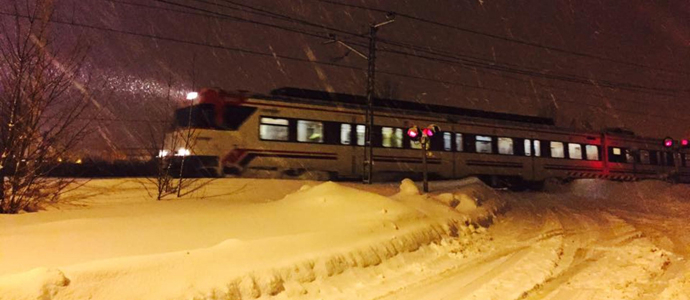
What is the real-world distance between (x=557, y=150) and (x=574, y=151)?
1.46 m

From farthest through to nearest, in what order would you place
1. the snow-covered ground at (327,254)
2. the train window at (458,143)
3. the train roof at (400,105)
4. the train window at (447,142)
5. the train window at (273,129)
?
the train window at (458,143) → the train window at (447,142) → the train roof at (400,105) → the train window at (273,129) → the snow-covered ground at (327,254)

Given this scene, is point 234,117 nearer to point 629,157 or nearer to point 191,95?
point 191,95

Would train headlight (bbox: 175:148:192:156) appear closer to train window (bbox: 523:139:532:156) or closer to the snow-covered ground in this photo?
the snow-covered ground

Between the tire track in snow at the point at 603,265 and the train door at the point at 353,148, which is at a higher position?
the train door at the point at 353,148

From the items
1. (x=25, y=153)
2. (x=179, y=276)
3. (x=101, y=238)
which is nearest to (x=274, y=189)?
(x=25, y=153)

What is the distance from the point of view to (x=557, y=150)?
26266 millimetres

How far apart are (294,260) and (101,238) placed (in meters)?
2.52

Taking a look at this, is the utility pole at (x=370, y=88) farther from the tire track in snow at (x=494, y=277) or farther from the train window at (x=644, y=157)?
the train window at (x=644, y=157)

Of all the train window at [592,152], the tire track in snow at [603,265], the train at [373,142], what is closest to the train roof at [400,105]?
Answer: the train at [373,142]

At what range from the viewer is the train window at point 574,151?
26.8 metres

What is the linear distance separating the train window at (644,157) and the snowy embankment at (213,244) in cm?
2520

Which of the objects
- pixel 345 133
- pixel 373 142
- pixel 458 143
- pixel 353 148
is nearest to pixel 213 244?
pixel 345 133

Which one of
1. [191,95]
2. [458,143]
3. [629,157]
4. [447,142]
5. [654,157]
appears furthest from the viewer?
[654,157]

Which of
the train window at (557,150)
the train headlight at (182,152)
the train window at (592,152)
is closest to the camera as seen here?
the train headlight at (182,152)
